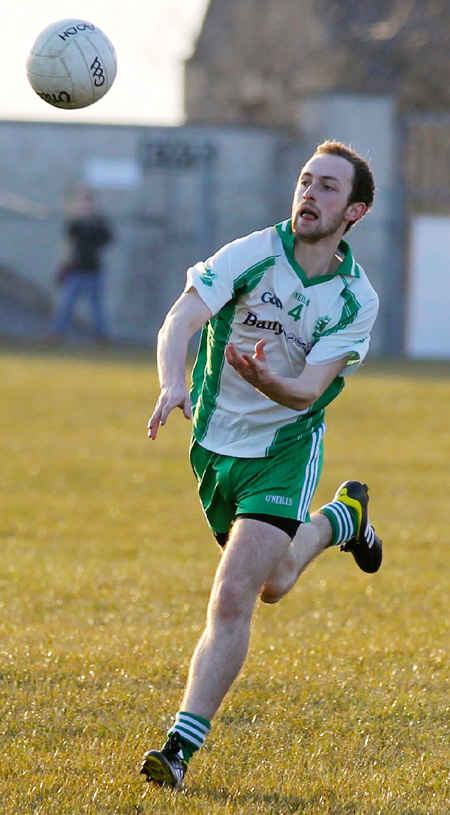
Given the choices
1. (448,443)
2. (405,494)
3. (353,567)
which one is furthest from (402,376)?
(353,567)

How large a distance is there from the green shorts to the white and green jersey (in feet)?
0.15

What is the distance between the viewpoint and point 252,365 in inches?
181

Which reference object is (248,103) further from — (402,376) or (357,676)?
(357,676)

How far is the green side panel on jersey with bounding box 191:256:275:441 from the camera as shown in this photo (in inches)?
206

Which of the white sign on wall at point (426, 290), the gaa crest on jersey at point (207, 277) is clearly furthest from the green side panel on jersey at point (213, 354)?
the white sign on wall at point (426, 290)

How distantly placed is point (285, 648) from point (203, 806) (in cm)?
231

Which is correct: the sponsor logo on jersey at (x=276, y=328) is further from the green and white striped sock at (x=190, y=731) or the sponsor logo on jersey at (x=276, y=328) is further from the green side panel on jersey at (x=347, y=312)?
the green and white striped sock at (x=190, y=731)

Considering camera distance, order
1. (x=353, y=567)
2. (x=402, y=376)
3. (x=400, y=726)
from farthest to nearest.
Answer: (x=402, y=376) < (x=353, y=567) < (x=400, y=726)

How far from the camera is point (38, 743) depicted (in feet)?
15.8

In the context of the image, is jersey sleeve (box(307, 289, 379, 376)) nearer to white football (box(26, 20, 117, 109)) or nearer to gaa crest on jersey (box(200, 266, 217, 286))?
gaa crest on jersey (box(200, 266, 217, 286))

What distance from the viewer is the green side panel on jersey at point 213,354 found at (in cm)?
524

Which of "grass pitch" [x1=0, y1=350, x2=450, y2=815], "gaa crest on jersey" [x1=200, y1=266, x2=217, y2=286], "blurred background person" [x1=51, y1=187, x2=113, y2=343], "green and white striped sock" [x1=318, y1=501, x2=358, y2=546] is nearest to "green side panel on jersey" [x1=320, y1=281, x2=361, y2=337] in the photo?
"gaa crest on jersey" [x1=200, y1=266, x2=217, y2=286]

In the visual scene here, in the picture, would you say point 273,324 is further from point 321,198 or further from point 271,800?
point 271,800

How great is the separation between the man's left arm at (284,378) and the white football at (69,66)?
1.71 m
